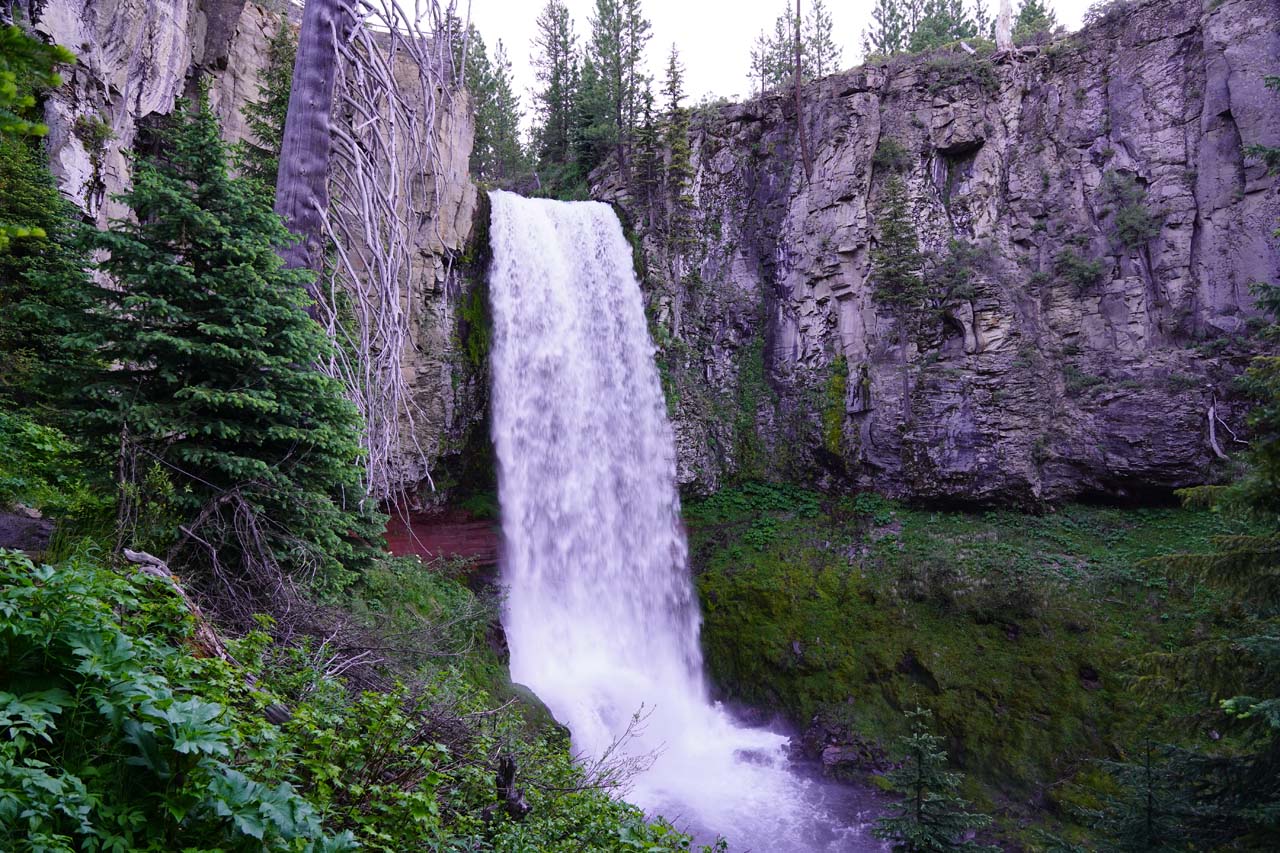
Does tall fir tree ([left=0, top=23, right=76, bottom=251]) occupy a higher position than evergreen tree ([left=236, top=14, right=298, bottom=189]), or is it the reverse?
evergreen tree ([left=236, top=14, right=298, bottom=189])

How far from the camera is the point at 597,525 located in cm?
1619

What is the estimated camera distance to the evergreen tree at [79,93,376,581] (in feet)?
14.4

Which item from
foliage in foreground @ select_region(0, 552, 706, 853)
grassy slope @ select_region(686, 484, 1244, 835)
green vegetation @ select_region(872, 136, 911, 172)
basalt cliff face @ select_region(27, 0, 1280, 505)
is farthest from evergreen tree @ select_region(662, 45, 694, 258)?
foliage in foreground @ select_region(0, 552, 706, 853)

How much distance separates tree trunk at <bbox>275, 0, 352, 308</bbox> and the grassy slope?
14.2 meters

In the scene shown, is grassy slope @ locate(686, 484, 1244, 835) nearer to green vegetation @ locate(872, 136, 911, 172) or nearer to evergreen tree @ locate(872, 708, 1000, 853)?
evergreen tree @ locate(872, 708, 1000, 853)

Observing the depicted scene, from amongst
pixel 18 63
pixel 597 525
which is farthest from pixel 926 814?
pixel 597 525

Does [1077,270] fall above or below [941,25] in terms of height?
below

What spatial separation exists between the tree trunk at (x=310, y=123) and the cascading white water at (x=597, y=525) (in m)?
10.3

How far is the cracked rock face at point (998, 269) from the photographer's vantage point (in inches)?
629

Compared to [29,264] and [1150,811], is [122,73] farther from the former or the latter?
[1150,811]

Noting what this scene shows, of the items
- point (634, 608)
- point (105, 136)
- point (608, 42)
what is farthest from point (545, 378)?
point (608, 42)

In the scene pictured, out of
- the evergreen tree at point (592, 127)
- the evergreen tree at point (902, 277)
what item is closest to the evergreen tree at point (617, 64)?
the evergreen tree at point (592, 127)

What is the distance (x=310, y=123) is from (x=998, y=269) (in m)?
18.3

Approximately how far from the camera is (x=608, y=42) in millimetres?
26656
